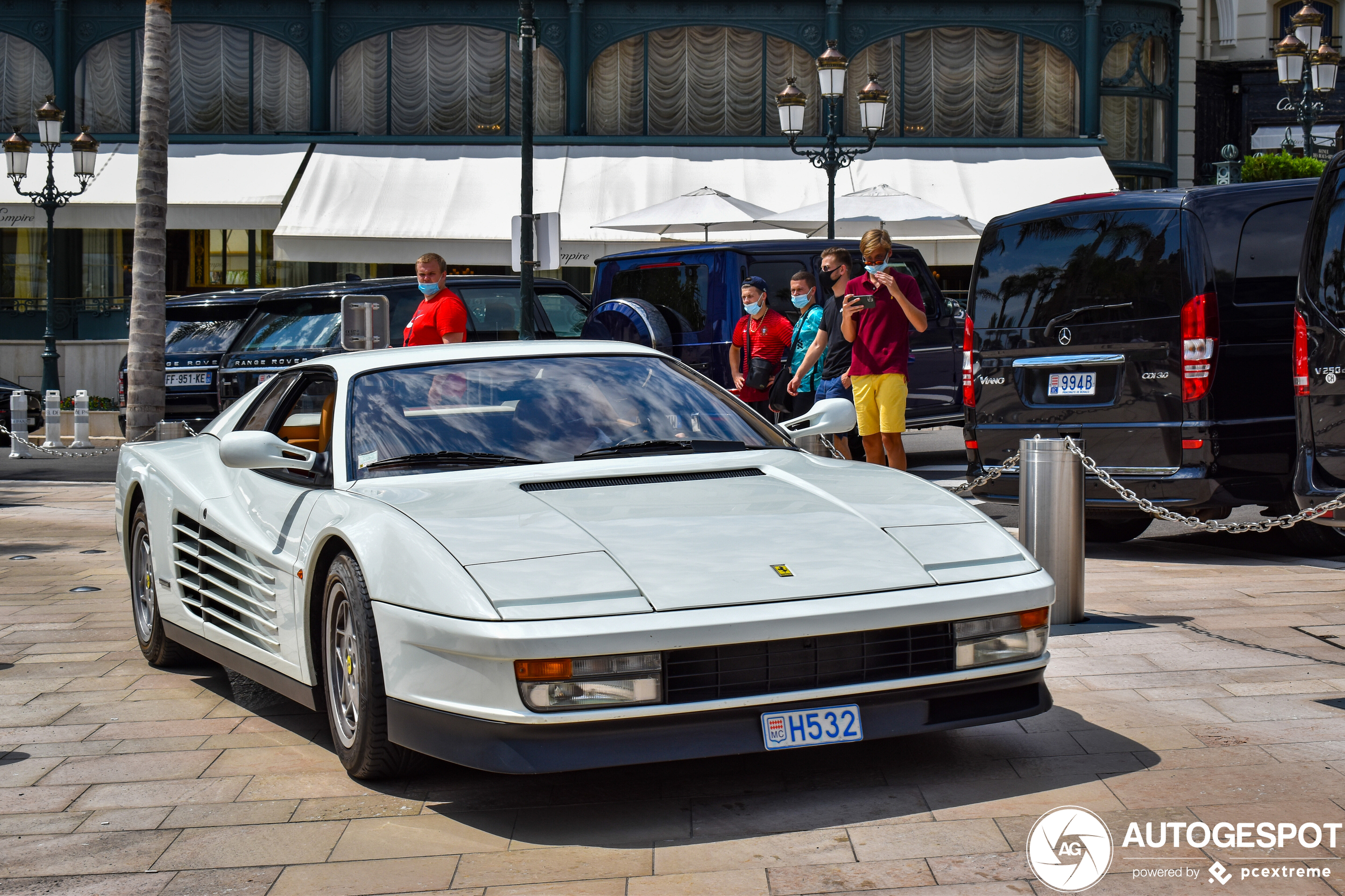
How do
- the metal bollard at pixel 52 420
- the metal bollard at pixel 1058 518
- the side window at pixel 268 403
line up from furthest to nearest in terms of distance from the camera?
the metal bollard at pixel 52 420 < the metal bollard at pixel 1058 518 < the side window at pixel 268 403

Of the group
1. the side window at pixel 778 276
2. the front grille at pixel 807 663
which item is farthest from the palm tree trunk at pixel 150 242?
the front grille at pixel 807 663

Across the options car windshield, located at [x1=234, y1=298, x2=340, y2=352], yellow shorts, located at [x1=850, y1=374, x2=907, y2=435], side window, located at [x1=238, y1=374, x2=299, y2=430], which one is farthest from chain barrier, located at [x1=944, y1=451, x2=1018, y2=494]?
car windshield, located at [x1=234, y1=298, x2=340, y2=352]

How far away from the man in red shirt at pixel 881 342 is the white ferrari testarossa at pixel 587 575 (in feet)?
14.4

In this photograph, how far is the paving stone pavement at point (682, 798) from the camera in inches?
152

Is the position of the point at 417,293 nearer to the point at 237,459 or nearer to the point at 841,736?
the point at 237,459

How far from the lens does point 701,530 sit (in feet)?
14.8

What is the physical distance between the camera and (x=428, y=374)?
18.0 ft

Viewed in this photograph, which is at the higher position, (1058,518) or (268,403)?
(268,403)

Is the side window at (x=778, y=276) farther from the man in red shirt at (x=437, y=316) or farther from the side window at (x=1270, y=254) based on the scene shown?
the side window at (x=1270, y=254)

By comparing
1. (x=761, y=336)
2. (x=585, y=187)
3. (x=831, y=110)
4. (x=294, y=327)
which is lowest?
(x=761, y=336)

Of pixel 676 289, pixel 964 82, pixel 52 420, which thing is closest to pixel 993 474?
pixel 676 289

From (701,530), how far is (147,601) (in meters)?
3.19

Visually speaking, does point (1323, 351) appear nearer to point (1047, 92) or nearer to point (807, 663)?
point (807, 663)

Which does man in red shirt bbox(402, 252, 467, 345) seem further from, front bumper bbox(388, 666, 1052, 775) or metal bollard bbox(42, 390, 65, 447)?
metal bollard bbox(42, 390, 65, 447)
